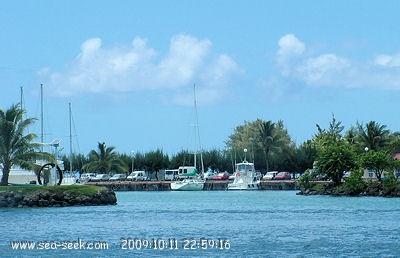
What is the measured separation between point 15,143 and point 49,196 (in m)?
5.78

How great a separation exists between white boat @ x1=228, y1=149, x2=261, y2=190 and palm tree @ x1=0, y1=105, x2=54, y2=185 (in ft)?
179

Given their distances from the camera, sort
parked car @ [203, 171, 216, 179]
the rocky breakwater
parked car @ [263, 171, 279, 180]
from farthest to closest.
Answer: parked car @ [203, 171, 216, 179]
parked car @ [263, 171, 279, 180]
the rocky breakwater

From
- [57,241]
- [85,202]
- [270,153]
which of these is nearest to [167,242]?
[57,241]

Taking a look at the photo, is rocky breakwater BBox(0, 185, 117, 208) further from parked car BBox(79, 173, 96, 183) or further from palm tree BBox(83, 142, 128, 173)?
palm tree BBox(83, 142, 128, 173)

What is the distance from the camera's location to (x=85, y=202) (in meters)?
74.4

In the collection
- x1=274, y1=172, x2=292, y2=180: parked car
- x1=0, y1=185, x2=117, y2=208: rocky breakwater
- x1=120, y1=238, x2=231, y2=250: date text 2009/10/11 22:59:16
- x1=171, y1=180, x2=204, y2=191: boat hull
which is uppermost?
x1=274, y1=172, x2=292, y2=180: parked car

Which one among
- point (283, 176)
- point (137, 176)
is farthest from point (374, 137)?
point (137, 176)

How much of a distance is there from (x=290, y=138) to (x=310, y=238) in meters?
112

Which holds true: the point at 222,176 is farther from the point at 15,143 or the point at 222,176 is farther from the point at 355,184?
the point at 15,143

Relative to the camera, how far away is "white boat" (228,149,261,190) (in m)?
126

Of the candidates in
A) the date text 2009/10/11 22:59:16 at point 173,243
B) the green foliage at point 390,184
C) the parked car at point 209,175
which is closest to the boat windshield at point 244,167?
the parked car at point 209,175

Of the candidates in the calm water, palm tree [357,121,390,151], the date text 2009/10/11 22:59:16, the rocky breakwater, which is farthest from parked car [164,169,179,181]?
the date text 2009/10/11 22:59:16

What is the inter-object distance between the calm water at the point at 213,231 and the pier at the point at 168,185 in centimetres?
5157

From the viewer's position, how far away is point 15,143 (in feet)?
242
